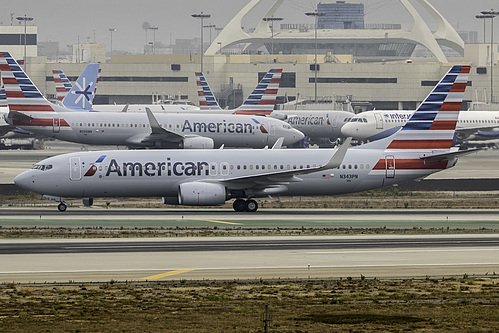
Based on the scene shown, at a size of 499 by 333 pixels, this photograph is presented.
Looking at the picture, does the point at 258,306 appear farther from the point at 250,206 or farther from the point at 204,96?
the point at 204,96

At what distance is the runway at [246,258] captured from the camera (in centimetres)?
3481

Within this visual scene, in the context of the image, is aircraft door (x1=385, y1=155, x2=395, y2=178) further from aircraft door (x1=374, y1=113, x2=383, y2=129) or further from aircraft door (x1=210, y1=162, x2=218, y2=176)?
aircraft door (x1=374, y1=113, x2=383, y2=129)

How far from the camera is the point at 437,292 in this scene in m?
31.4

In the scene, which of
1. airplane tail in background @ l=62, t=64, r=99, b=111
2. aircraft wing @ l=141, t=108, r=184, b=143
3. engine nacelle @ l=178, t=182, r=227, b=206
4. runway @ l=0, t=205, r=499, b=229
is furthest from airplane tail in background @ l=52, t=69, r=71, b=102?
engine nacelle @ l=178, t=182, r=227, b=206

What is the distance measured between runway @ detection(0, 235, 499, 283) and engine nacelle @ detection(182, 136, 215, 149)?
43.2m

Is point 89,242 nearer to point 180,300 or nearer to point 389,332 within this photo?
point 180,300

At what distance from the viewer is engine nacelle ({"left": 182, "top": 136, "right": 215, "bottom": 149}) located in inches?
3462

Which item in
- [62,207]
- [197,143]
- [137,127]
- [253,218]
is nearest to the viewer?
[253,218]

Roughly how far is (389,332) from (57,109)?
7131cm

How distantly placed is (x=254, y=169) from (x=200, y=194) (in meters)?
4.22

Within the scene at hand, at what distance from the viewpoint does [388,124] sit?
108438 mm

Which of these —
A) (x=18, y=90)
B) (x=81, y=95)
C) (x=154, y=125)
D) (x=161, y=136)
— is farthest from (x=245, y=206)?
(x=81, y=95)

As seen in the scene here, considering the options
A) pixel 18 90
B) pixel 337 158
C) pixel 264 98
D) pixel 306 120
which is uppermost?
pixel 264 98

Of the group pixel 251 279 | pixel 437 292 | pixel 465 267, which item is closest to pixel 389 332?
pixel 437 292
